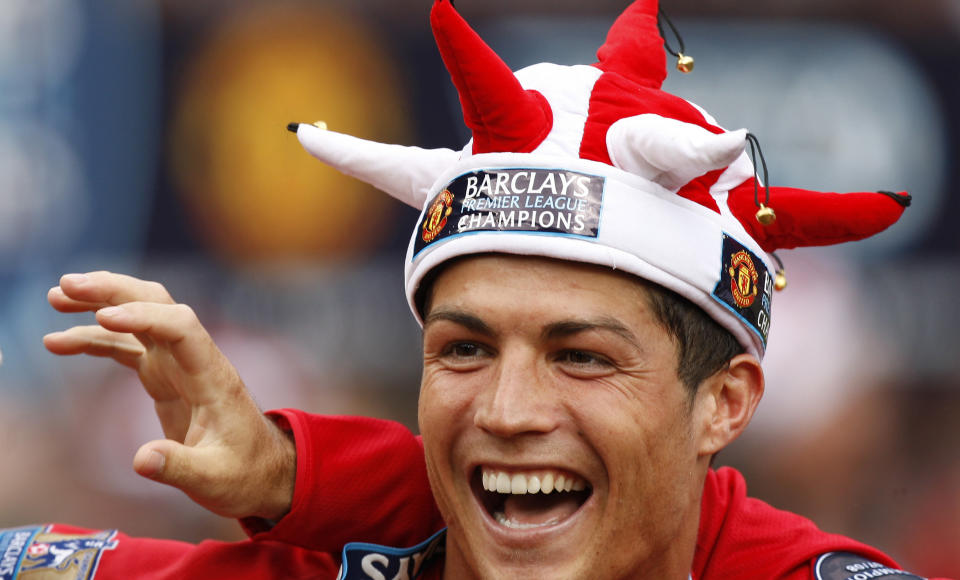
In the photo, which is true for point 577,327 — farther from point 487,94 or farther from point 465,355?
point 487,94

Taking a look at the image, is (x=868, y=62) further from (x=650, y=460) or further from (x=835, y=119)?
(x=650, y=460)

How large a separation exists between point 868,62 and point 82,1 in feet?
10.3

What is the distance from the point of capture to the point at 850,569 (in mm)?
2416

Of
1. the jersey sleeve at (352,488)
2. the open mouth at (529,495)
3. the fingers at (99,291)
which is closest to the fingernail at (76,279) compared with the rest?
the fingers at (99,291)

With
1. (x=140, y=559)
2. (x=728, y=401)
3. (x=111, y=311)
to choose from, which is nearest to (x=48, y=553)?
(x=140, y=559)

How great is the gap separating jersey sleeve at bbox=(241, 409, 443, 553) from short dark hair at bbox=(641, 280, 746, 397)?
0.66 m

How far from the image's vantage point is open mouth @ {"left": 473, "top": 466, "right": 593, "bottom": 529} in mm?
2182

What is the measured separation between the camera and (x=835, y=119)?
15.4ft

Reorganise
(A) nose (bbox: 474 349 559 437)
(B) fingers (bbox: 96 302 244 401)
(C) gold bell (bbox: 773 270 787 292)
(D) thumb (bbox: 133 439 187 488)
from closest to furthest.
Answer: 1. (D) thumb (bbox: 133 439 187 488)
2. (B) fingers (bbox: 96 302 244 401)
3. (A) nose (bbox: 474 349 559 437)
4. (C) gold bell (bbox: 773 270 787 292)

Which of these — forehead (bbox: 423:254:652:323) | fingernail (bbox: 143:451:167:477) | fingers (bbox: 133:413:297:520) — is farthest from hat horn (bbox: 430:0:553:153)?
fingernail (bbox: 143:451:167:477)

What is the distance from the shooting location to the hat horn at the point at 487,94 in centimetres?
207

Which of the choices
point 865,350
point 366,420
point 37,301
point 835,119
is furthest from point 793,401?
point 37,301

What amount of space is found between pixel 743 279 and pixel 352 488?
91 centimetres

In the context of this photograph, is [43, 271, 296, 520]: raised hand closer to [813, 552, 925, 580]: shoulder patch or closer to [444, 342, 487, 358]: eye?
[444, 342, 487, 358]: eye
